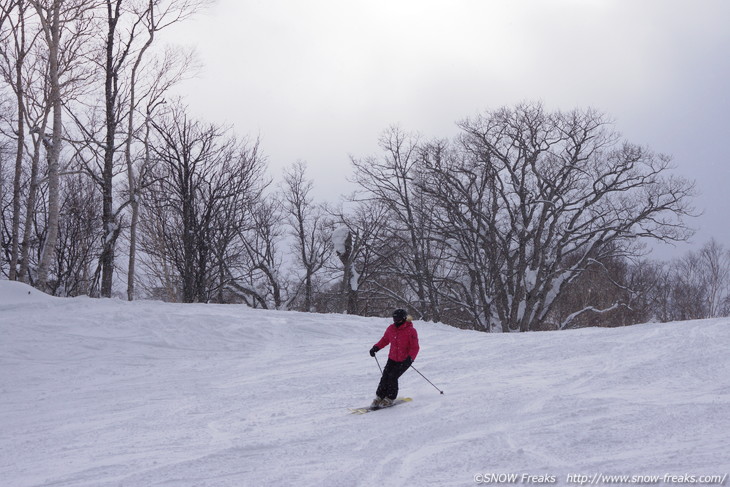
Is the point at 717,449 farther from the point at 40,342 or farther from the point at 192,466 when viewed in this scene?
the point at 40,342

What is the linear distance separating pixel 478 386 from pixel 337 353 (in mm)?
4979

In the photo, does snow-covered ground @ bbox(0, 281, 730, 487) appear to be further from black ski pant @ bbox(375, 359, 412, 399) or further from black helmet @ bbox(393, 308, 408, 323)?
black helmet @ bbox(393, 308, 408, 323)

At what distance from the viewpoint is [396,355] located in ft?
28.3

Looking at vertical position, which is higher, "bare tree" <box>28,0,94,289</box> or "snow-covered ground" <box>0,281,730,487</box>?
"bare tree" <box>28,0,94,289</box>

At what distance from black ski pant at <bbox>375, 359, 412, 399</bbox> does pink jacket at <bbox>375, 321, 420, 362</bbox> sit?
70 mm

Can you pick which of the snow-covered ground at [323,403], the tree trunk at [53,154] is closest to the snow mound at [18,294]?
the snow-covered ground at [323,403]

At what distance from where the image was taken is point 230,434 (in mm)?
7098

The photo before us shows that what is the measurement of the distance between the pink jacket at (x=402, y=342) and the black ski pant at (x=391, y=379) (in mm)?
70

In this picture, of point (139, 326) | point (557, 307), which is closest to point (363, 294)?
point (557, 307)

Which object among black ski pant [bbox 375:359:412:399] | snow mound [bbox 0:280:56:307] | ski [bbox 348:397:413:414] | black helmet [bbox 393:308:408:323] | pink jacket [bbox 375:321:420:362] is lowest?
ski [bbox 348:397:413:414]

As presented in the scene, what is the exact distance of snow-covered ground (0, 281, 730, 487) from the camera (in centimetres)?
550

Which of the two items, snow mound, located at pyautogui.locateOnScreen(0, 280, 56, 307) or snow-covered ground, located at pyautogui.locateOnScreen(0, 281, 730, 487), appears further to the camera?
snow mound, located at pyautogui.locateOnScreen(0, 280, 56, 307)

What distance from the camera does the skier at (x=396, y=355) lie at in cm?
843

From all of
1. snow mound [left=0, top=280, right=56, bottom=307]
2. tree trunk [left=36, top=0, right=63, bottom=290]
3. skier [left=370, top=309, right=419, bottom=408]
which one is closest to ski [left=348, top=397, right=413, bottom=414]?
skier [left=370, top=309, right=419, bottom=408]
